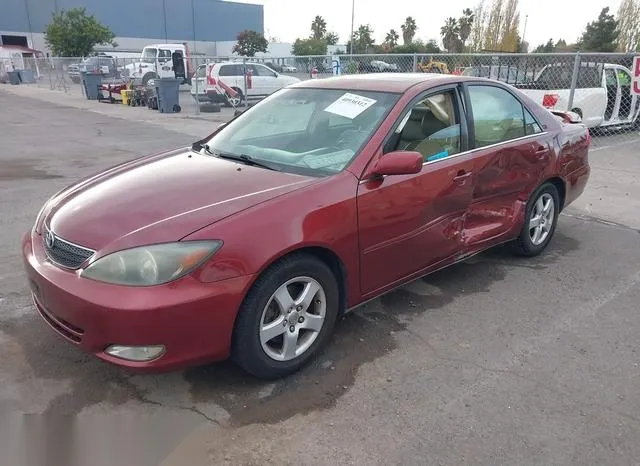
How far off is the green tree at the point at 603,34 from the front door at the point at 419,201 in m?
48.7

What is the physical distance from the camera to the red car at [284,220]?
2.52 metres

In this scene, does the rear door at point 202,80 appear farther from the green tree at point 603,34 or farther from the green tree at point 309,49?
the green tree at point 309,49

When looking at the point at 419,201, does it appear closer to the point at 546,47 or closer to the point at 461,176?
the point at 461,176

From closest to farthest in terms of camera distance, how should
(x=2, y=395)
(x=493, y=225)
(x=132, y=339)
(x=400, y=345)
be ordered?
(x=132, y=339), (x=2, y=395), (x=400, y=345), (x=493, y=225)

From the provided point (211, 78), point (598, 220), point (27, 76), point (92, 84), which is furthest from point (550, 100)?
point (27, 76)

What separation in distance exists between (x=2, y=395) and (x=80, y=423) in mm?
538

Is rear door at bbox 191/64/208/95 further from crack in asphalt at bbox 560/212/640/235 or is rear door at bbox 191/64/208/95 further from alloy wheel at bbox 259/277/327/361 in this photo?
alloy wheel at bbox 259/277/327/361

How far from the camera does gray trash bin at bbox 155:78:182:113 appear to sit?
60.2 feet

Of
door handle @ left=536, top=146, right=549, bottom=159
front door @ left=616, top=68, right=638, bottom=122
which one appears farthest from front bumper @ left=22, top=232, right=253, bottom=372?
front door @ left=616, top=68, right=638, bottom=122

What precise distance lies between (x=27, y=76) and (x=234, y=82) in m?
27.2

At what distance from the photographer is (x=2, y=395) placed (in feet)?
9.19

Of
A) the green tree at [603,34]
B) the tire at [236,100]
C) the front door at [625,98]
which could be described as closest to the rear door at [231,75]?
the tire at [236,100]

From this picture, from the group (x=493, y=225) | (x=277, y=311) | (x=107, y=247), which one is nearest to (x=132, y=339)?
(x=107, y=247)

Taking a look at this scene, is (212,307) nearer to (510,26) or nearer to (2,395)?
(2,395)
